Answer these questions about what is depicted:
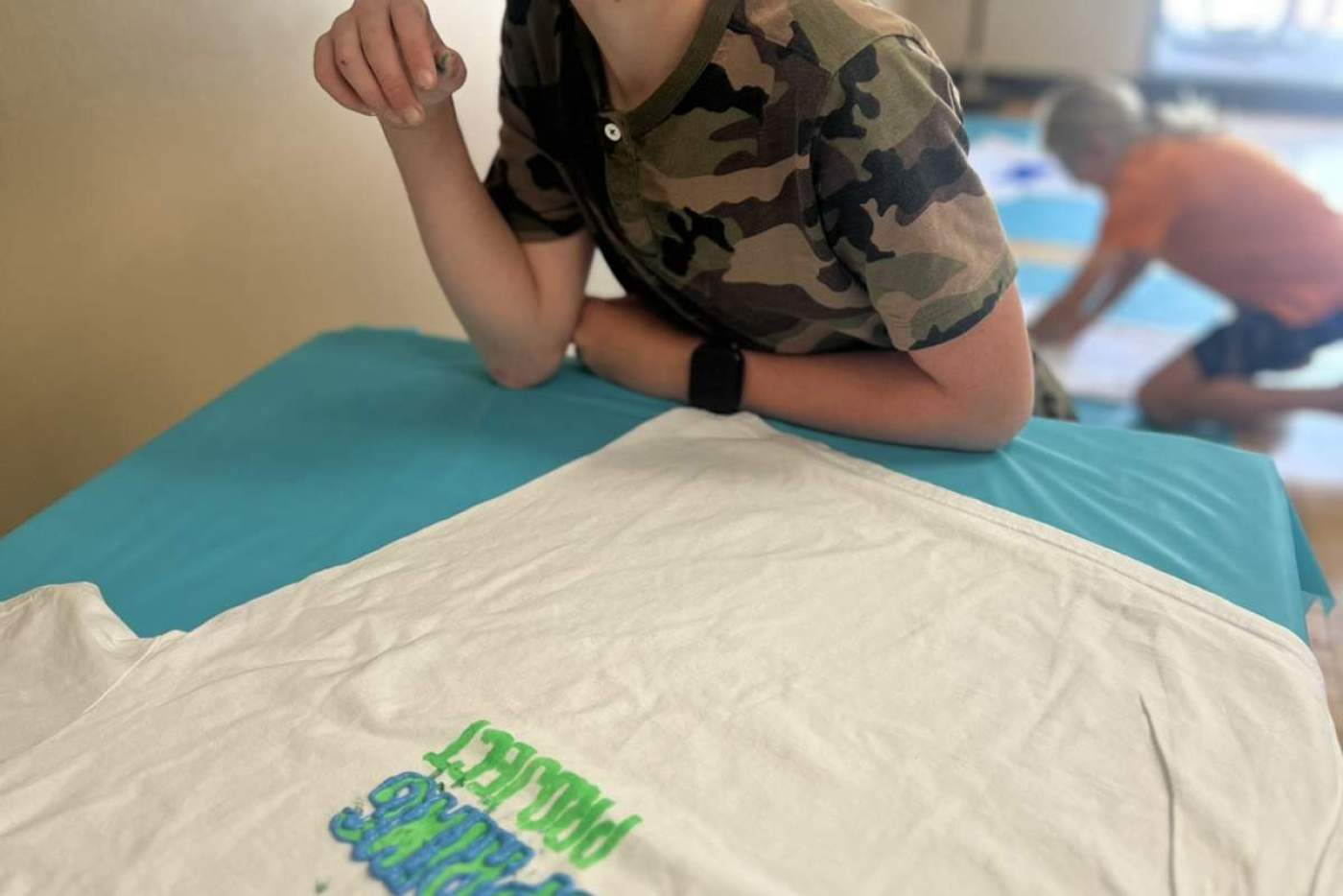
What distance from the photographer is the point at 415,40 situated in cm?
71

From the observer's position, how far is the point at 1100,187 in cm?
189

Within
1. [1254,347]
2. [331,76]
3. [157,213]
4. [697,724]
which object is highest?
[331,76]

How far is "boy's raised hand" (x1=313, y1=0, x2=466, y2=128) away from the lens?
710mm

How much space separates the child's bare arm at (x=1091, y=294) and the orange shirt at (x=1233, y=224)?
4 cm

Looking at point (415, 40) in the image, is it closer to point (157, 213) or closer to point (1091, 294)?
point (157, 213)

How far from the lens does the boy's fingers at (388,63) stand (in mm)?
711

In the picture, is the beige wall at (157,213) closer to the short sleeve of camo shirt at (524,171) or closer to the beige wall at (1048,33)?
the short sleeve of camo shirt at (524,171)

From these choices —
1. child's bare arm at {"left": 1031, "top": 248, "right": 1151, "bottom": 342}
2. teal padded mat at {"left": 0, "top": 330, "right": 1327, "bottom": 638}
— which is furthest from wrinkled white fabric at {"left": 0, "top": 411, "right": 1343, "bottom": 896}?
child's bare arm at {"left": 1031, "top": 248, "right": 1151, "bottom": 342}

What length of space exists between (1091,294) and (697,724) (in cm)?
154

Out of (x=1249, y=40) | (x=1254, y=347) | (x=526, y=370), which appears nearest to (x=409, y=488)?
(x=526, y=370)

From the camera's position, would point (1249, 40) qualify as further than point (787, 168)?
Yes

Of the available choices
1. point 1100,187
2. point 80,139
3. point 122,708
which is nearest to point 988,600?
point 122,708

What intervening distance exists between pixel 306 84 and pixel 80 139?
0.29 metres

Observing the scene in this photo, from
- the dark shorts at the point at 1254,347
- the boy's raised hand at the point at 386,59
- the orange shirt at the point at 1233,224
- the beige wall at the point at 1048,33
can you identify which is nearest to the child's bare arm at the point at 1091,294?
the orange shirt at the point at 1233,224
